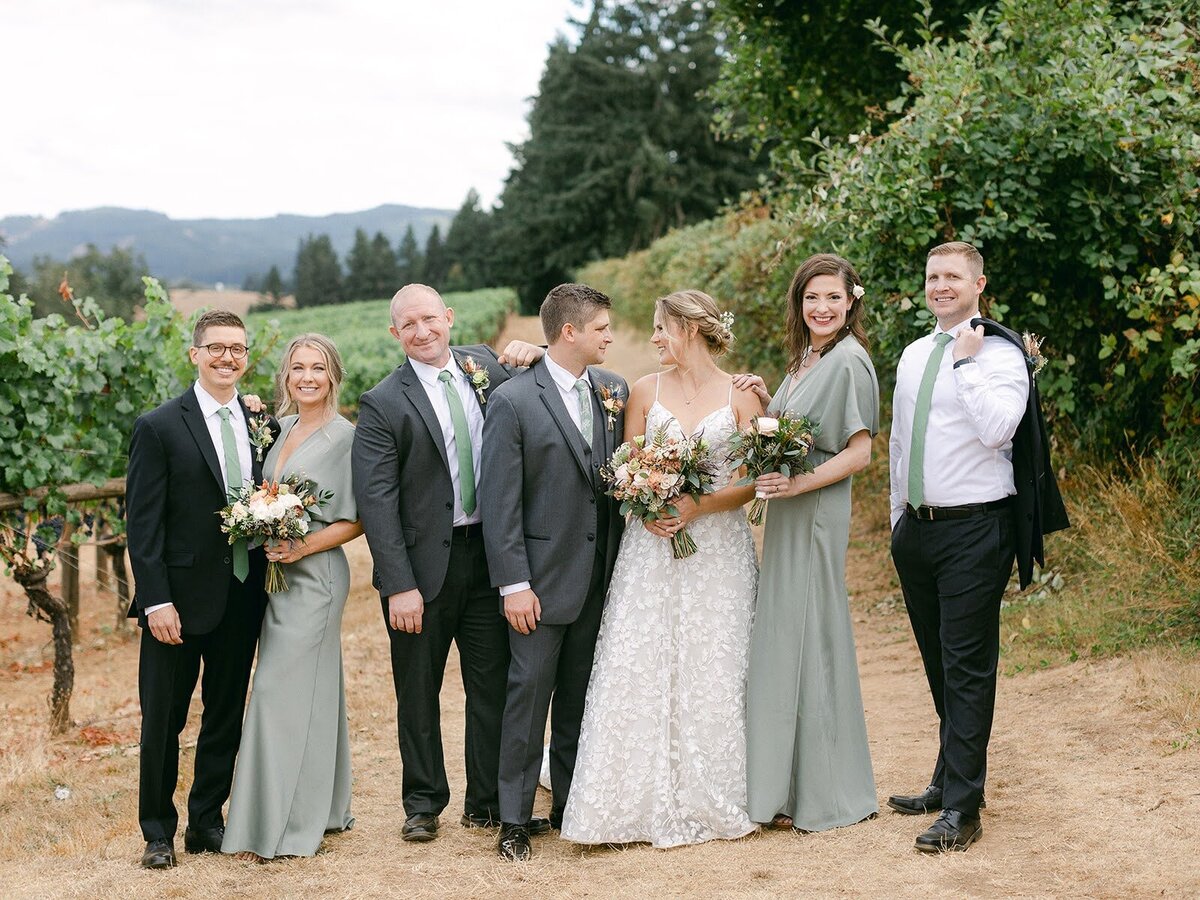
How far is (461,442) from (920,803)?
251 centimetres

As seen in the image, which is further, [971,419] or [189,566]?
[189,566]

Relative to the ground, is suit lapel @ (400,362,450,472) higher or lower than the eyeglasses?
lower

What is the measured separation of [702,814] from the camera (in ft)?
15.3

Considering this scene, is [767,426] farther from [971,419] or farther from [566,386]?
[566,386]

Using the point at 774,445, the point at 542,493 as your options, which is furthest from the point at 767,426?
the point at 542,493

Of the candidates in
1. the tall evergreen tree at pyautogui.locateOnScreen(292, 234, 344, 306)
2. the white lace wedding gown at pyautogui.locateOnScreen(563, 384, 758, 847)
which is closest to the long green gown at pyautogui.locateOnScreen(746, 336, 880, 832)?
the white lace wedding gown at pyautogui.locateOnScreen(563, 384, 758, 847)

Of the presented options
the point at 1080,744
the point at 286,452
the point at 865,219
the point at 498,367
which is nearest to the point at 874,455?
the point at 865,219

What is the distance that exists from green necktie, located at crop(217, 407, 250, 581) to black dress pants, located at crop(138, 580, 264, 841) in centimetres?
9

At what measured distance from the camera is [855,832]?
459cm

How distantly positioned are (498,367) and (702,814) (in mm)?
2169

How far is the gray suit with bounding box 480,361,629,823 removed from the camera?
15.2 ft

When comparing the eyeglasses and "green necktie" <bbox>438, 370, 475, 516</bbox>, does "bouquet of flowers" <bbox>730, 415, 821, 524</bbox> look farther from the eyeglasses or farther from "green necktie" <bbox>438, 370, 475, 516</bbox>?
the eyeglasses

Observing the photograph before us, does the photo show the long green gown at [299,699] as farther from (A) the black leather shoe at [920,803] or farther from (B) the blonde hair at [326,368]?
(A) the black leather shoe at [920,803]

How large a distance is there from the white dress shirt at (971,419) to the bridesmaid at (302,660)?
2421 millimetres
